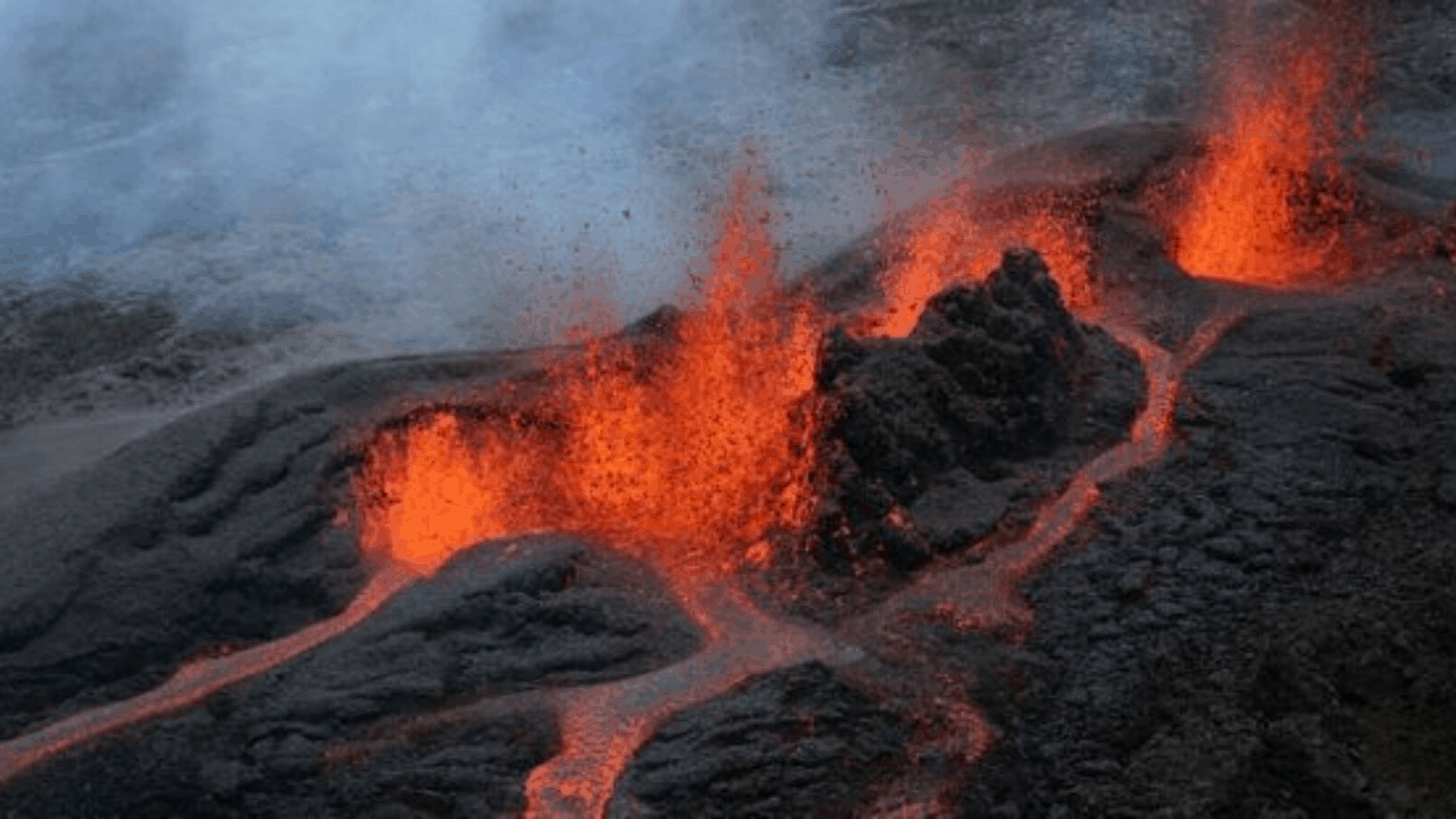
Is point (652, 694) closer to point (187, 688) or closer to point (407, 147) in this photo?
point (187, 688)

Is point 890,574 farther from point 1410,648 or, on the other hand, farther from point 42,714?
point 42,714

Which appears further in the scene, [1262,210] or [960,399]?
[1262,210]

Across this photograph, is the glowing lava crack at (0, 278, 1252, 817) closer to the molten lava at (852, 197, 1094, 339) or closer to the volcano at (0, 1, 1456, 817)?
the volcano at (0, 1, 1456, 817)

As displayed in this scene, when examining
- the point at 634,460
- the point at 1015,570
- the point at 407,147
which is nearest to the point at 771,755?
the point at 1015,570

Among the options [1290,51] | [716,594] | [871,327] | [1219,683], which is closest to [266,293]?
[871,327]

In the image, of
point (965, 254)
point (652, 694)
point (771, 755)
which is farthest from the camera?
point (965, 254)

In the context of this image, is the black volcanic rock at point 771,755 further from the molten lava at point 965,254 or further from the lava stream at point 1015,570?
the molten lava at point 965,254

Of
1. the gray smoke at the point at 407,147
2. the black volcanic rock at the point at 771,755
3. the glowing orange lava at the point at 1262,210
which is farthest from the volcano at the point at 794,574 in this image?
the gray smoke at the point at 407,147
